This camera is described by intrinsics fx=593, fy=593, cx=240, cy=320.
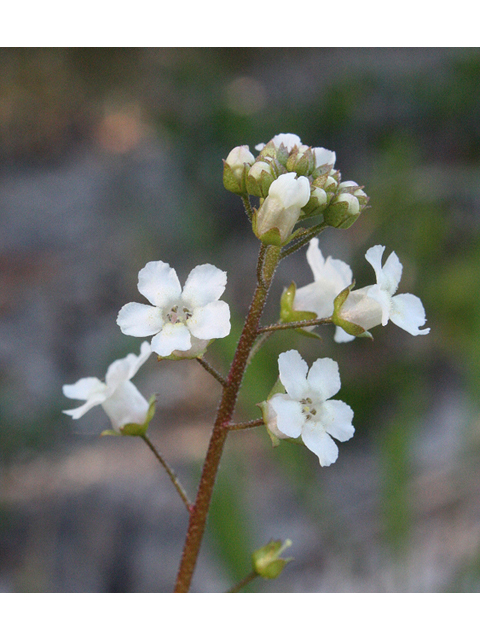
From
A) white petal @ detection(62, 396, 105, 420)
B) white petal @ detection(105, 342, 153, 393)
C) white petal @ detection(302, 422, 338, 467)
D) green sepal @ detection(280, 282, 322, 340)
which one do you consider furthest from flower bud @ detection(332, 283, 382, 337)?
white petal @ detection(62, 396, 105, 420)

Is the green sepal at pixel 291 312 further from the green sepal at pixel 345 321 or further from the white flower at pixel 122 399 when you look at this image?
the white flower at pixel 122 399

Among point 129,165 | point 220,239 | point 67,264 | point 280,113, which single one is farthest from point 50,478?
point 280,113

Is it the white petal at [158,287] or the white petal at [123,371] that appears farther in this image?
the white petal at [123,371]

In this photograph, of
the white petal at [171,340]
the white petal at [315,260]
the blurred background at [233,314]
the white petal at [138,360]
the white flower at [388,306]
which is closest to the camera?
the white petal at [171,340]

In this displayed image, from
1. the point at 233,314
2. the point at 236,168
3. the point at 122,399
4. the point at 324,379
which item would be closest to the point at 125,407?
the point at 122,399

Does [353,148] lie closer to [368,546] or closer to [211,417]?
[211,417]

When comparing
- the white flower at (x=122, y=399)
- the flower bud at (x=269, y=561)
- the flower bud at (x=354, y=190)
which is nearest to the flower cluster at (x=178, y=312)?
the white flower at (x=122, y=399)

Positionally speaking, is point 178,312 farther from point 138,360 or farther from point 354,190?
point 354,190
